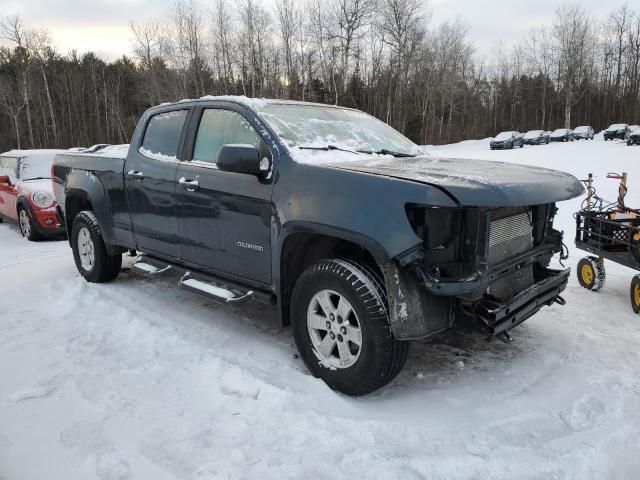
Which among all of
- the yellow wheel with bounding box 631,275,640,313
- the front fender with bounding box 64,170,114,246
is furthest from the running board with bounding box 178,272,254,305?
the yellow wheel with bounding box 631,275,640,313

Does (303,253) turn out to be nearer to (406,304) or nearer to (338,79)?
(406,304)

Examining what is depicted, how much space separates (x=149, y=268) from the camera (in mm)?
4656

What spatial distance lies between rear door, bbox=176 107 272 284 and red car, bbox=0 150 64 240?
18.6 feet

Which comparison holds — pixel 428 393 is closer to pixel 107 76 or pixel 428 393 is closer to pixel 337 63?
pixel 337 63

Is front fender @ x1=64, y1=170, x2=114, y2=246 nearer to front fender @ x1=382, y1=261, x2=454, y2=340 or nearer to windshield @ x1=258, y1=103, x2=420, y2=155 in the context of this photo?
windshield @ x1=258, y1=103, x2=420, y2=155

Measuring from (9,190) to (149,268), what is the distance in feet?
22.7

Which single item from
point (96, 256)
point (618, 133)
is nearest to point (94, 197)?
point (96, 256)

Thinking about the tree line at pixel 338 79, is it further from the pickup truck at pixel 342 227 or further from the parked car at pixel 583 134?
the pickup truck at pixel 342 227

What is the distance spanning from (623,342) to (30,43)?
169ft

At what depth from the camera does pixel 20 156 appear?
970 cm

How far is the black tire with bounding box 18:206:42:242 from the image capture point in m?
8.64

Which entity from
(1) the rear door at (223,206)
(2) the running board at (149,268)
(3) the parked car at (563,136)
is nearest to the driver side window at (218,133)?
(1) the rear door at (223,206)

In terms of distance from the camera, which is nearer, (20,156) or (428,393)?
(428,393)

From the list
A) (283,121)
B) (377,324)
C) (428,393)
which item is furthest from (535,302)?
(283,121)
